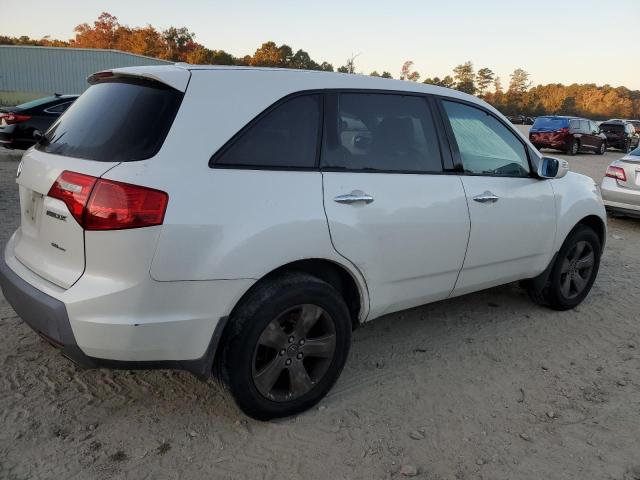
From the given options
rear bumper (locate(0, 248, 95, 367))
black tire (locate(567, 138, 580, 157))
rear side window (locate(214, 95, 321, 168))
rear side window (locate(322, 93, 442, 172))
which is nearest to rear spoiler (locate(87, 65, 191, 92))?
rear side window (locate(214, 95, 321, 168))

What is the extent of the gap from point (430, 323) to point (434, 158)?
147cm

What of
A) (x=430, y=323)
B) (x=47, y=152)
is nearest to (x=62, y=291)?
(x=47, y=152)

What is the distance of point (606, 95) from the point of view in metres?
105

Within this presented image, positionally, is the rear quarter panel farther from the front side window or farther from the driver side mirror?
the front side window

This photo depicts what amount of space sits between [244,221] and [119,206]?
53cm

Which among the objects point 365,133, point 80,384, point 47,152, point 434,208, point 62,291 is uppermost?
point 365,133

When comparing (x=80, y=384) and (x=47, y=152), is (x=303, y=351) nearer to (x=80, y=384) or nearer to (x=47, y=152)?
(x=80, y=384)

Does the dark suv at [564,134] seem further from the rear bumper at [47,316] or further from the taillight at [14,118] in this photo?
the rear bumper at [47,316]

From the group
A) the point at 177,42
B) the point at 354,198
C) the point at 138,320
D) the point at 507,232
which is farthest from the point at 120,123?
the point at 177,42

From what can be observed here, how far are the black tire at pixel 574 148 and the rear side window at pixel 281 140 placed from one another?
21979mm

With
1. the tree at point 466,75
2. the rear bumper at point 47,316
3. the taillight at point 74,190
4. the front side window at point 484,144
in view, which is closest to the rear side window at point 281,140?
the taillight at point 74,190

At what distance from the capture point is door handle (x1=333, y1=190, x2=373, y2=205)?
107 inches

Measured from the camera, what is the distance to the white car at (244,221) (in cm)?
221

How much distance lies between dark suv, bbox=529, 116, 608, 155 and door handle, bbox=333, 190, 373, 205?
2081 centimetres
